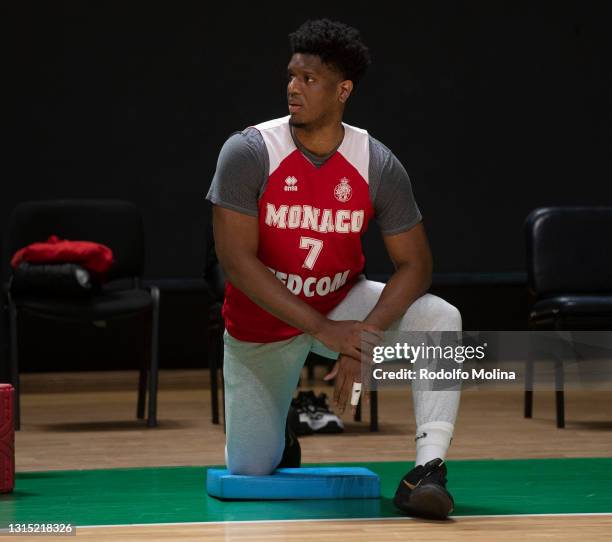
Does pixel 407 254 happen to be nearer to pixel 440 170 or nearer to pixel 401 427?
pixel 401 427

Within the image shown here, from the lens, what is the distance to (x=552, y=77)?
6.83 meters

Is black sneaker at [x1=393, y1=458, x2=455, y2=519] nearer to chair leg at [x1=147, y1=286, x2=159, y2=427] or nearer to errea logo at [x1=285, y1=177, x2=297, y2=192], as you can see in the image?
errea logo at [x1=285, y1=177, x2=297, y2=192]

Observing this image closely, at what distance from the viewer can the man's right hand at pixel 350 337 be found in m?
2.98

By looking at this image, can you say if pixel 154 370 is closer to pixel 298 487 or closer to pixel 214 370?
pixel 214 370

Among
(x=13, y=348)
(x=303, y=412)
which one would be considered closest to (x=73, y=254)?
(x=13, y=348)

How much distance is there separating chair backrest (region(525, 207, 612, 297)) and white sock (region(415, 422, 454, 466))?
2.27 meters

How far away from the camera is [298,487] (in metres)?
3.18

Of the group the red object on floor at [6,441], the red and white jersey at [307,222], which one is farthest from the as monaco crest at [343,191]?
the red object on floor at [6,441]

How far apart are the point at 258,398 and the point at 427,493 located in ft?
1.95

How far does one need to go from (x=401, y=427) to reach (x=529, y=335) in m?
1.03

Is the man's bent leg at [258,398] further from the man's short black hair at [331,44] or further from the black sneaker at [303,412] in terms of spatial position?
the black sneaker at [303,412]

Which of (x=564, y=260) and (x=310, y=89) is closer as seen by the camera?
(x=310, y=89)

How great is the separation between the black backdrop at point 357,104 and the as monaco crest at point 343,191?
11.7 ft

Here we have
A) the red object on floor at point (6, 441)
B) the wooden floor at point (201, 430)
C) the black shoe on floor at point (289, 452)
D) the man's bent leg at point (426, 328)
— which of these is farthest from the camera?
the wooden floor at point (201, 430)
